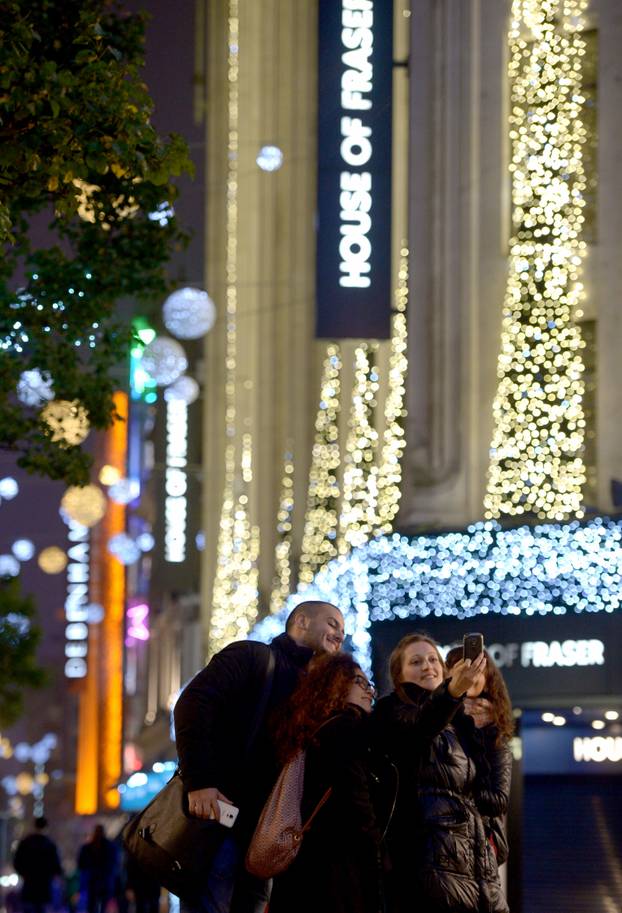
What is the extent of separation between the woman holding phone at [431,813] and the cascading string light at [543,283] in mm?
14910

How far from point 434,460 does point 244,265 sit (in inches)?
780

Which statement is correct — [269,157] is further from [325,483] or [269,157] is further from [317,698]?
[317,698]

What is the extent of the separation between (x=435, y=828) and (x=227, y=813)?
887 millimetres

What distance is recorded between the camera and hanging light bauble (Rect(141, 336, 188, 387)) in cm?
3050

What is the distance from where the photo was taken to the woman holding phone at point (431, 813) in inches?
308

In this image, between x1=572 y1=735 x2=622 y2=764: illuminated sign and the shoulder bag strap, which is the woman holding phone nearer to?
the shoulder bag strap

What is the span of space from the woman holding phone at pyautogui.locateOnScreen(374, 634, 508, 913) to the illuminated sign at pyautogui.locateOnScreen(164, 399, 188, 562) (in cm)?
5845

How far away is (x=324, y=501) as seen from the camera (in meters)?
33.0

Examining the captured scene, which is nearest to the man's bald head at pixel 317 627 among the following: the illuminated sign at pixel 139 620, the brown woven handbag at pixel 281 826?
the brown woven handbag at pixel 281 826

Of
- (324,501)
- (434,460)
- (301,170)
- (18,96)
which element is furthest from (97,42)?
(301,170)

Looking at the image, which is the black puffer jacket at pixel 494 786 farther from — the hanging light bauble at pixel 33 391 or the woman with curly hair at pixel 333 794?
the hanging light bauble at pixel 33 391

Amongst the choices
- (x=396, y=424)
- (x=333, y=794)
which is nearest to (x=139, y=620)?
(x=396, y=424)

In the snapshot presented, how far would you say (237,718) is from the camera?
26.7ft

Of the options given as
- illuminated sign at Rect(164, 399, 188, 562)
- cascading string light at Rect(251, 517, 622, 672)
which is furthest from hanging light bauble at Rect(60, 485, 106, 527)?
illuminated sign at Rect(164, 399, 188, 562)
